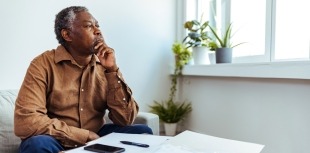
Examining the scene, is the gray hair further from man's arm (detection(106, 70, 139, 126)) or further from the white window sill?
the white window sill

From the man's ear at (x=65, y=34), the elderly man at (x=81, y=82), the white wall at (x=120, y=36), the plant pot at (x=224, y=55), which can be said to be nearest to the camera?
the elderly man at (x=81, y=82)

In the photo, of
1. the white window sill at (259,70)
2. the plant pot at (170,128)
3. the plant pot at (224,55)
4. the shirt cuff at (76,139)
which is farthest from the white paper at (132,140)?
the plant pot at (170,128)

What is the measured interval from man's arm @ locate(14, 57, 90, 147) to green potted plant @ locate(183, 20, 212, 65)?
4.68 ft

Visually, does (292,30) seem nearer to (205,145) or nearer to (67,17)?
(205,145)

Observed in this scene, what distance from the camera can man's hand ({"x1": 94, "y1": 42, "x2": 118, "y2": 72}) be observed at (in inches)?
51.8

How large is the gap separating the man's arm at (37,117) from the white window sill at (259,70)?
3.94ft

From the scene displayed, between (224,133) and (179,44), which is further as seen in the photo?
(179,44)

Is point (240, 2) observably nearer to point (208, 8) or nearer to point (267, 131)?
point (208, 8)

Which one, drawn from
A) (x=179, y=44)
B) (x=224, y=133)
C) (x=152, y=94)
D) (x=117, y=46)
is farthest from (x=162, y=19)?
(x=224, y=133)

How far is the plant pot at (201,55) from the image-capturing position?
2350mm

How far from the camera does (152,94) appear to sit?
99.7 inches

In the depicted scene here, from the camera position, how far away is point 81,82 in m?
1.33

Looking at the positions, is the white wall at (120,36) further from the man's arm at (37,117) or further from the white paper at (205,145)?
the white paper at (205,145)

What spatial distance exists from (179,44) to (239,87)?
710mm
